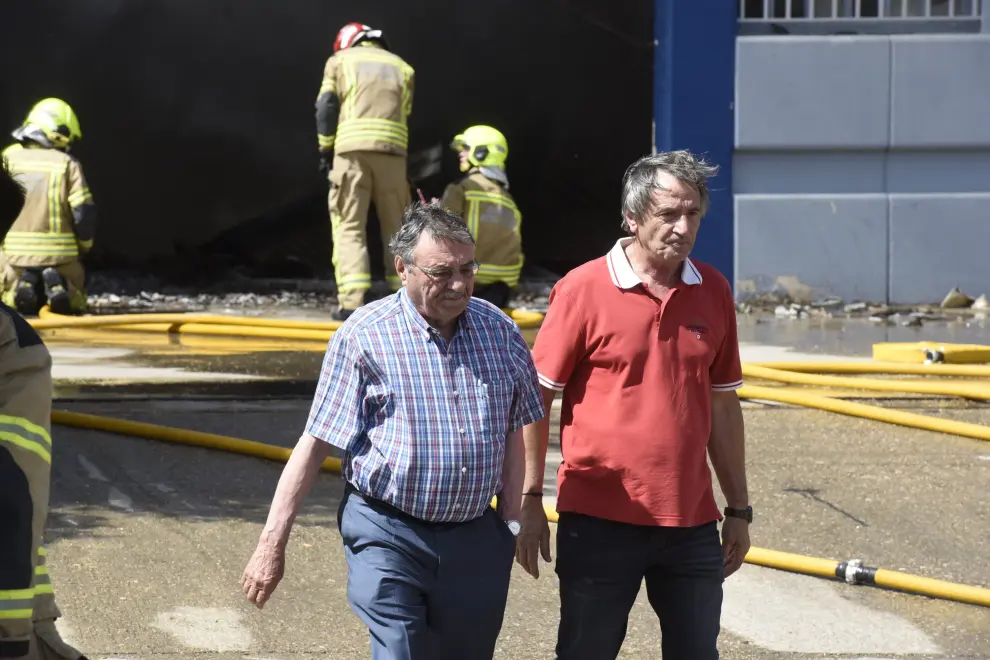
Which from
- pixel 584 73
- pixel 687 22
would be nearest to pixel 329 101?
pixel 687 22

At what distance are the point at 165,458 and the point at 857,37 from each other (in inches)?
314

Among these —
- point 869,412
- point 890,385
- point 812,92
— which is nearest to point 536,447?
point 869,412

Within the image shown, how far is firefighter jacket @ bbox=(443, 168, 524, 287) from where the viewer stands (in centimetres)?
1118

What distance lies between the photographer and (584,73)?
1592 cm

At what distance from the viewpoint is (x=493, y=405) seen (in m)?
3.35

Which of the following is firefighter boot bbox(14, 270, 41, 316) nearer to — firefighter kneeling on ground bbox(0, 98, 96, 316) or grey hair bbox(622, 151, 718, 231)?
firefighter kneeling on ground bbox(0, 98, 96, 316)

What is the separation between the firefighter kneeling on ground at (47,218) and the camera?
455 inches

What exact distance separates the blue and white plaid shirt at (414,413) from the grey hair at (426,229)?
12cm

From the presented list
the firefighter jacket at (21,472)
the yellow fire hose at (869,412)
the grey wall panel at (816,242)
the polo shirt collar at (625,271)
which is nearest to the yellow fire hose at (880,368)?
the yellow fire hose at (869,412)

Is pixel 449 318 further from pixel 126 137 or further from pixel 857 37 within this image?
pixel 126 137

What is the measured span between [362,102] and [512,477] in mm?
7727

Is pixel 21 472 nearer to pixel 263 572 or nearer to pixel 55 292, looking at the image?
pixel 263 572

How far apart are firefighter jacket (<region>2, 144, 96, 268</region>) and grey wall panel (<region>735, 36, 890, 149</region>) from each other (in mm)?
5261

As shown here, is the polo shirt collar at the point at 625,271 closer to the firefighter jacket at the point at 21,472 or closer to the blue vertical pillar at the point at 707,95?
the firefighter jacket at the point at 21,472
